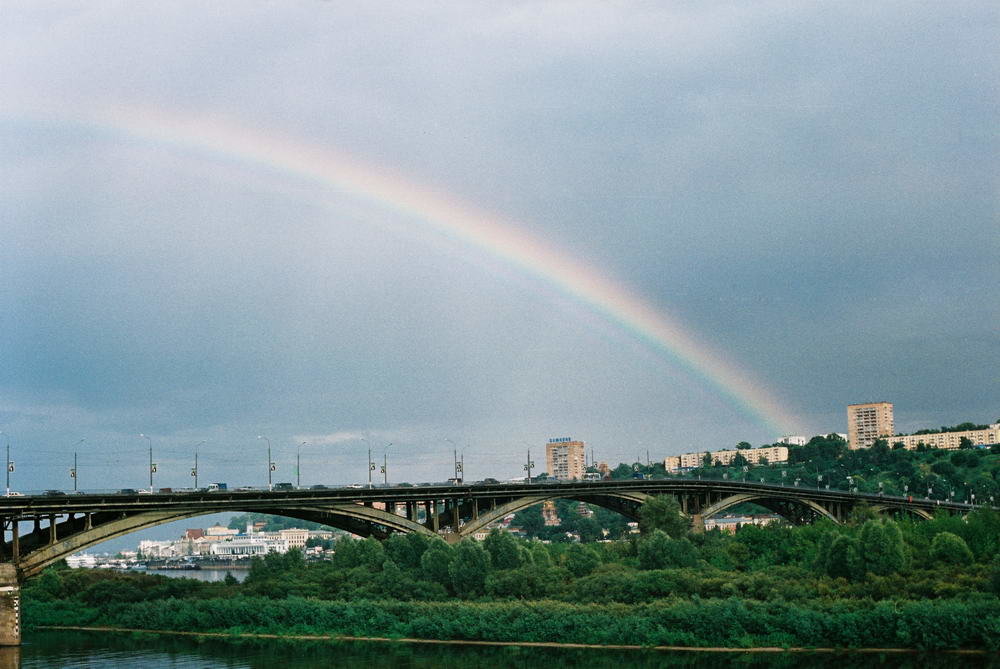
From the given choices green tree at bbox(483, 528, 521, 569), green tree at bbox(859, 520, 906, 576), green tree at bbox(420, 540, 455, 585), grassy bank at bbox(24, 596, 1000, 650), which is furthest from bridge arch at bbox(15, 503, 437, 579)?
green tree at bbox(859, 520, 906, 576)

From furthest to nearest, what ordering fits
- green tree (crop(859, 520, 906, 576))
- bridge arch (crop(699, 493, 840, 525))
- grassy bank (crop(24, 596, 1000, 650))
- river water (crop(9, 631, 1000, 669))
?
bridge arch (crop(699, 493, 840, 525)), green tree (crop(859, 520, 906, 576)), grassy bank (crop(24, 596, 1000, 650)), river water (crop(9, 631, 1000, 669))

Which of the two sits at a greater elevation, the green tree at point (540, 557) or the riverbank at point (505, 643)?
the green tree at point (540, 557)

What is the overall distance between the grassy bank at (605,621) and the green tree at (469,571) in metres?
4.87

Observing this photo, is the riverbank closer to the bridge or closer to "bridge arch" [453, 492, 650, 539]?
the bridge

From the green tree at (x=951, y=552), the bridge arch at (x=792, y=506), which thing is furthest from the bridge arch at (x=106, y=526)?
the bridge arch at (x=792, y=506)

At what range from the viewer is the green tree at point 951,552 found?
85.5 meters

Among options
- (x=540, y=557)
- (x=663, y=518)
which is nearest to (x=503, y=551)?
(x=540, y=557)

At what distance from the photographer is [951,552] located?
85.8m

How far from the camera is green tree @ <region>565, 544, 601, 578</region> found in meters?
97.0

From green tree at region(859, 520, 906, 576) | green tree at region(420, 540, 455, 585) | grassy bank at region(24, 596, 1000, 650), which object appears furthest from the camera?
green tree at region(420, 540, 455, 585)

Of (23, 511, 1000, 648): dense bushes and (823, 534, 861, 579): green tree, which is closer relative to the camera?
(23, 511, 1000, 648): dense bushes

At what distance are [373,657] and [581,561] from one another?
26.6 meters

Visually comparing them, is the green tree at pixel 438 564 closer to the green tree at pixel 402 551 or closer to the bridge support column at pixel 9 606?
the green tree at pixel 402 551

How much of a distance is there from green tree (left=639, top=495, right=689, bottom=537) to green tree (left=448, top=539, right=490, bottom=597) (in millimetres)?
27975
